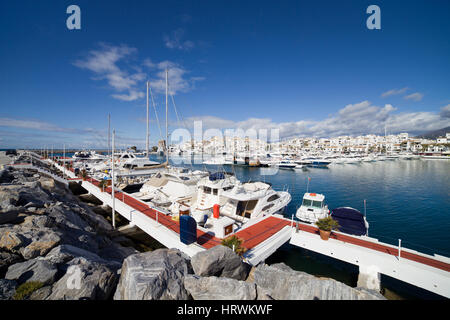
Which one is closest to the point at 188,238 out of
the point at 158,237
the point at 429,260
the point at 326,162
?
the point at 158,237

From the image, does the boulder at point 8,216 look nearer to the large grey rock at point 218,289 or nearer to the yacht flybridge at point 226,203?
the yacht flybridge at point 226,203

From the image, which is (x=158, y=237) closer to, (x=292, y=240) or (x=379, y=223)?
(x=292, y=240)

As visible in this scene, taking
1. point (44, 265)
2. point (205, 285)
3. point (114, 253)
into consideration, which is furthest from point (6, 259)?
point (205, 285)

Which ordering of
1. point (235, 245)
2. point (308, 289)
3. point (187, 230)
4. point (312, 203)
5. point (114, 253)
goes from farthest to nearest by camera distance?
point (312, 203)
point (114, 253)
point (187, 230)
point (235, 245)
point (308, 289)

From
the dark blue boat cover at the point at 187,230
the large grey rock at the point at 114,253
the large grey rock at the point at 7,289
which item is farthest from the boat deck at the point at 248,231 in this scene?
the large grey rock at the point at 7,289

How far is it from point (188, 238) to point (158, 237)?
8.83 ft

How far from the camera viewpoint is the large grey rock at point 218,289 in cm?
443

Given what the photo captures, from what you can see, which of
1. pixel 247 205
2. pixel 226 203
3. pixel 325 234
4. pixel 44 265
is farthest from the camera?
pixel 226 203

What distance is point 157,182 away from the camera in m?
19.3

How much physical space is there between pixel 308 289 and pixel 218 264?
267cm

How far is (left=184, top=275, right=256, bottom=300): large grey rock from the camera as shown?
14.5 feet

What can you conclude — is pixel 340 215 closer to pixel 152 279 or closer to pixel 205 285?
pixel 205 285

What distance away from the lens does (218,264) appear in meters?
5.75

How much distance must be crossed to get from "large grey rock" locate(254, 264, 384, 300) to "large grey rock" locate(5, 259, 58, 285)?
563 centimetres
